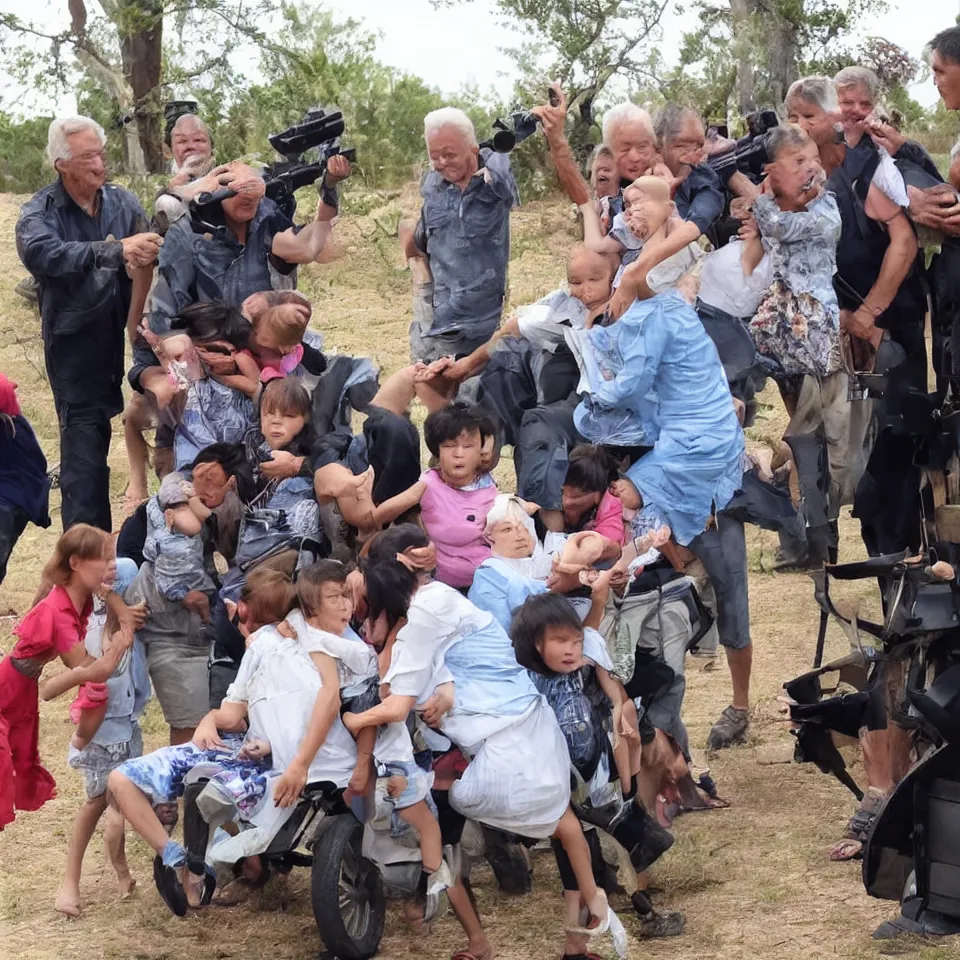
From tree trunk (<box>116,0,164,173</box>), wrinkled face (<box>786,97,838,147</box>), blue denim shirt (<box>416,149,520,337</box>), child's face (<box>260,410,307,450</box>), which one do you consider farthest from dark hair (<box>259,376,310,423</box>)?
tree trunk (<box>116,0,164,173</box>)

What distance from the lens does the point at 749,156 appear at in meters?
7.67

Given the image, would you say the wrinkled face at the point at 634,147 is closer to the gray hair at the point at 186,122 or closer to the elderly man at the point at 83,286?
the elderly man at the point at 83,286

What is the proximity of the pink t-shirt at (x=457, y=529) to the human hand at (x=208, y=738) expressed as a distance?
0.96 m

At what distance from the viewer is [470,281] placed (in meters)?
8.30

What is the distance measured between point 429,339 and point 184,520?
1993 mm

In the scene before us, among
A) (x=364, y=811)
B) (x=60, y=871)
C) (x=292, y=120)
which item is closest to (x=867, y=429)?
(x=364, y=811)

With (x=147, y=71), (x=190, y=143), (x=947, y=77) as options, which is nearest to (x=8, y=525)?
(x=190, y=143)

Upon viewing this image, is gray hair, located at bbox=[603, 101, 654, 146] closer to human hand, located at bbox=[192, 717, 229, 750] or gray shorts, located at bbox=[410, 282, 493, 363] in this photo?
gray shorts, located at bbox=[410, 282, 493, 363]

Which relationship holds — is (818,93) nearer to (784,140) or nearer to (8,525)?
(784,140)

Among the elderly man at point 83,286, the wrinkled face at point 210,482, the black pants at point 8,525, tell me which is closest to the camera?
the wrinkled face at point 210,482

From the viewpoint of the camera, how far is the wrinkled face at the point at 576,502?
21.1 feet

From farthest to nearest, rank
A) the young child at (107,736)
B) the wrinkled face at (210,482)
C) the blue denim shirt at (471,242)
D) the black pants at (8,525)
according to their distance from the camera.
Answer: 1. the black pants at (8,525)
2. the blue denim shirt at (471,242)
3. the wrinkled face at (210,482)
4. the young child at (107,736)

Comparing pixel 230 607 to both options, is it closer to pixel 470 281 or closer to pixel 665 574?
pixel 665 574

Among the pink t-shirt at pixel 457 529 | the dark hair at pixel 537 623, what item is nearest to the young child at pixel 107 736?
the pink t-shirt at pixel 457 529
